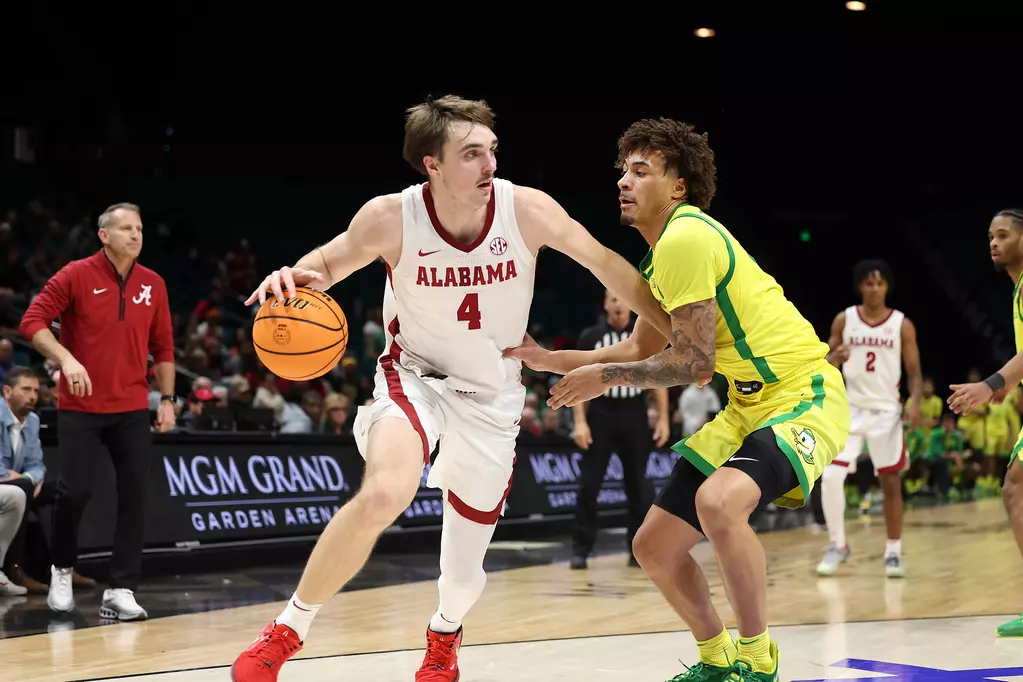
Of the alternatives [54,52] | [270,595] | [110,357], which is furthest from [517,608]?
[54,52]

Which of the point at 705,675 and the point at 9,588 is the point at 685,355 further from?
the point at 9,588

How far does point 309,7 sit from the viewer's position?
1803cm

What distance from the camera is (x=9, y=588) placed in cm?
696

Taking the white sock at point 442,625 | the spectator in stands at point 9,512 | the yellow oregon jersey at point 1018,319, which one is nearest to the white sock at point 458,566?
the white sock at point 442,625

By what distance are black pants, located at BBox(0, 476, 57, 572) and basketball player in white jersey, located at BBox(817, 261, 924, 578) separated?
5228mm

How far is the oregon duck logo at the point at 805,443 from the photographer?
401 cm

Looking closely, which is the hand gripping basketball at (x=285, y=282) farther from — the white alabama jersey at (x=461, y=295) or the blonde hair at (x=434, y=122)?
the blonde hair at (x=434, y=122)

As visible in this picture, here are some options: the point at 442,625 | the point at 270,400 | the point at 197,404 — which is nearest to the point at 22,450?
the point at 197,404

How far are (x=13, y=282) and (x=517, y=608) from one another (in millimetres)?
8979

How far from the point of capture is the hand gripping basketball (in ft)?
12.2

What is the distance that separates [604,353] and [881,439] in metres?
4.87

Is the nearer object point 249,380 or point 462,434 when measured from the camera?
point 462,434

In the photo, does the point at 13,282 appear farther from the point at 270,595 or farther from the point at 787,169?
the point at 787,169

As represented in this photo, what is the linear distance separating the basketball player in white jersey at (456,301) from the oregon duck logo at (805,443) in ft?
1.88
